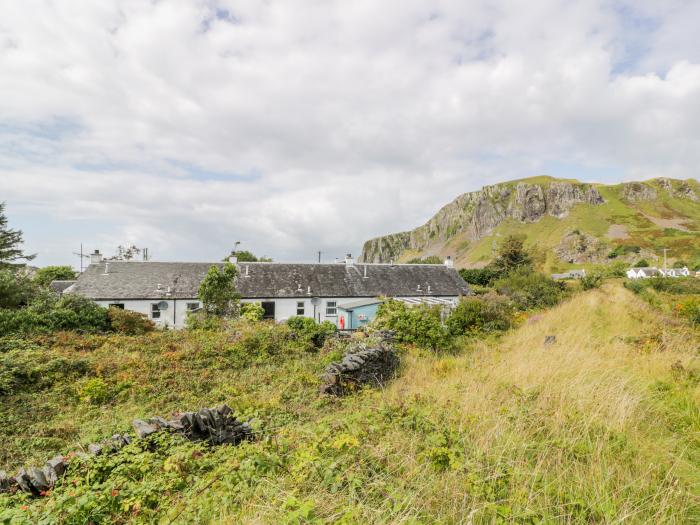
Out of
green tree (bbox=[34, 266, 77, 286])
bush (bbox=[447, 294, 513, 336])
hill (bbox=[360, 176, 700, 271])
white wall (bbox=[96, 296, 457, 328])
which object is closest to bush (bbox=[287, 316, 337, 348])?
bush (bbox=[447, 294, 513, 336])

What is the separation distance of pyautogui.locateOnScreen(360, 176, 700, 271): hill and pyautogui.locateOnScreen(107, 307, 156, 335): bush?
65922 millimetres

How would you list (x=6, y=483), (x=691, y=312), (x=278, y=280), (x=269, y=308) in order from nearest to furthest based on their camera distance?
(x=6, y=483) < (x=691, y=312) < (x=269, y=308) < (x=278, y=280)

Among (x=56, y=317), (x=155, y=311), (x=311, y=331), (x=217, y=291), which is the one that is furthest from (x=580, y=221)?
(x=56, y=317)

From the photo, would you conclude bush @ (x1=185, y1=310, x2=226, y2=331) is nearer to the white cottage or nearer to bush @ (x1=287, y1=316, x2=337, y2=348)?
bush @ (x1=287, y1=316, x2=337, y2=348)

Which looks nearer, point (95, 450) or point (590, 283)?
point (95, 450)

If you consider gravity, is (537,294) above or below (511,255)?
below

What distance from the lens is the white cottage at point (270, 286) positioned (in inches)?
1015

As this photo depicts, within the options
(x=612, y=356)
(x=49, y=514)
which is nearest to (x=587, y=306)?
(x=612, y=356)

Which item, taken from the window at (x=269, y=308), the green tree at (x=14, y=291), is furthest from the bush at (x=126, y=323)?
the window at (x=269, y=308)

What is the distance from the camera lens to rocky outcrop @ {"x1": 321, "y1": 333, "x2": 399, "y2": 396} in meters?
8.38

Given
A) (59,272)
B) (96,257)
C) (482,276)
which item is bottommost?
(482,276)

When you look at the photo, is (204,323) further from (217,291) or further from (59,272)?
(59,272)

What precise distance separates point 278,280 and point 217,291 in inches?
377

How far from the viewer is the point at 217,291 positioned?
20.1 meters
